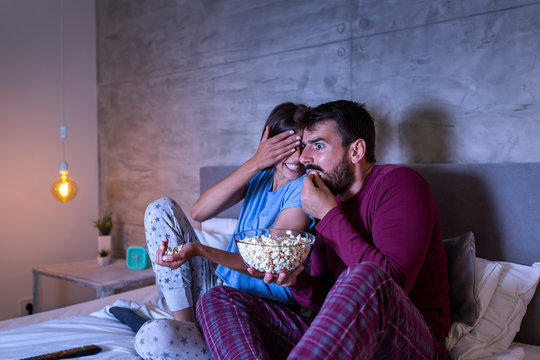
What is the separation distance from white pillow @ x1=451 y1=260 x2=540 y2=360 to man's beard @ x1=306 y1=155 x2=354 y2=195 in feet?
2.00

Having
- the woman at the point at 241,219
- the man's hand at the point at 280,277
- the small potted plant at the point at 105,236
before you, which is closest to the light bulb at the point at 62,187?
the small potted plant at the point at 105,236

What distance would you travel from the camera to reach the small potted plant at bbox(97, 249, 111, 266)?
9.41 ft

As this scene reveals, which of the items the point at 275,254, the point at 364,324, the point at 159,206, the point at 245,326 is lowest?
the point at 245,326

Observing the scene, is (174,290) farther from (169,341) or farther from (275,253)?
(275,253)

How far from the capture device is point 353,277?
3.00 ft

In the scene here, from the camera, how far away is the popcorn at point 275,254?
3.48 feet

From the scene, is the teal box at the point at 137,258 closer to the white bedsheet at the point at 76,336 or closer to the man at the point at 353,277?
the white bedsheet at the point at 76,336

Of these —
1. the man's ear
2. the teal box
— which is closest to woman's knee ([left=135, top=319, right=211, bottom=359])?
the man's ear

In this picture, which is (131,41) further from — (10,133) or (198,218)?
(198,218)

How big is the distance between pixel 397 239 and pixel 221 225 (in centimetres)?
137

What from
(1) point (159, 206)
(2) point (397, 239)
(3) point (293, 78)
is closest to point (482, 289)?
(2) point (397, 239)

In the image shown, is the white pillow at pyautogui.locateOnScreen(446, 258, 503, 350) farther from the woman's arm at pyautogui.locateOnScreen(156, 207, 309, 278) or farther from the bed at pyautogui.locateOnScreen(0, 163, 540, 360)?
the woman's arm at pyautogui.locateOnScreen(156, 207, 309, 278)

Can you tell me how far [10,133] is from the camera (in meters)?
2.86

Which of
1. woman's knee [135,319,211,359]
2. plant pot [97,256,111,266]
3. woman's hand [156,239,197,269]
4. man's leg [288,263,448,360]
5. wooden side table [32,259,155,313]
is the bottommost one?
wooden side table [32,259,155,313]
